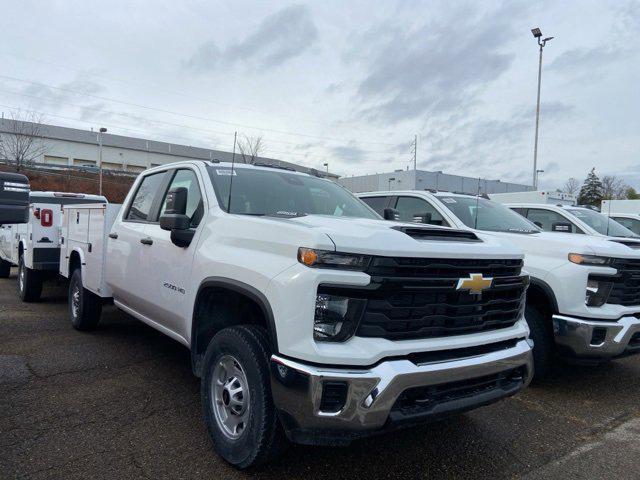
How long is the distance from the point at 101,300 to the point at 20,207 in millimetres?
2634

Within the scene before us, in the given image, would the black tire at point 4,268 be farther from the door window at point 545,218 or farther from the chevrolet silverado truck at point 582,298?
the door window at point 545,218

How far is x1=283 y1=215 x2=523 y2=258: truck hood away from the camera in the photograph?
8.62 feet

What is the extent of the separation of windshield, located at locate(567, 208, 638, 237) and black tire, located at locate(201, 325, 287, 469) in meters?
6.25

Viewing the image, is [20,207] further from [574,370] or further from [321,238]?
[574,370]

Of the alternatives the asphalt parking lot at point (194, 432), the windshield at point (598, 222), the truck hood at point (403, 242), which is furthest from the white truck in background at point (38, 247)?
the windshield at point (598, 222)

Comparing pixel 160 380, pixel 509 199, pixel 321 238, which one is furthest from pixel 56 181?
pixel 321 238

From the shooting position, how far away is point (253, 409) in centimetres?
279

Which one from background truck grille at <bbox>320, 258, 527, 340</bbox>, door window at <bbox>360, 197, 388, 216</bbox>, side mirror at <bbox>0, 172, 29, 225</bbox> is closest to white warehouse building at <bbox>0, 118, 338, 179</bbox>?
door window at <bbox>360, 197, 388, 216</bbox>

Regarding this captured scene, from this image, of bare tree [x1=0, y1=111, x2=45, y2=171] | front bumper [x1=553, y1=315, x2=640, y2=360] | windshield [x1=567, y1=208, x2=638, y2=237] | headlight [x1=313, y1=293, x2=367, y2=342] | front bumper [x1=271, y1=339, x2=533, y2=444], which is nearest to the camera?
front bumper [x1=271, y1=339, x2=533, y2=444]

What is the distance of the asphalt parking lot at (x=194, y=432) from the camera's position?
3092 millimetres

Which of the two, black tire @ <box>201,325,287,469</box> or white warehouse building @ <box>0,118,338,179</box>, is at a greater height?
white warehouse building @ <box>0,118,338,179</box>

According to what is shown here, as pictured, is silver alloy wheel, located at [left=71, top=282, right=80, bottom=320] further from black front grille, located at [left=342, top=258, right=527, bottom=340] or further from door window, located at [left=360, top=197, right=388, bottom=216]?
black front grille, located at [left=342, top=258, right=527, bottom=340]

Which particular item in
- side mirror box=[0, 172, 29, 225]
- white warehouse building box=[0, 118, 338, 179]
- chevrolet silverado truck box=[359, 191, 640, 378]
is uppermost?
white warehouse building box=[0, 118, 338, 179]

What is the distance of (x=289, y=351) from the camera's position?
258 centimetres
